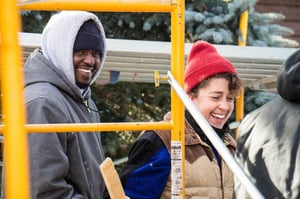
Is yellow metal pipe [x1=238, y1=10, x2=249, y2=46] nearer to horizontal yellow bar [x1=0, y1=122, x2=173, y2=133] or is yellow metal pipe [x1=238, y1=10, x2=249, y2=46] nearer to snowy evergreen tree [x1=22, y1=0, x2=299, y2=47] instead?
snowy evergreen tree [x1=22, y1=0, x2=299, y2=47]

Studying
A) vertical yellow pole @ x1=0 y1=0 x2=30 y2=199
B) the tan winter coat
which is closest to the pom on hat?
the tan winter coat

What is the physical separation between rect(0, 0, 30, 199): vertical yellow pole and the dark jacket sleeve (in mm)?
1699

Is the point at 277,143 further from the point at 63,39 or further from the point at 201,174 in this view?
the point at 63,39

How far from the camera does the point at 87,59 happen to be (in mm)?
3074

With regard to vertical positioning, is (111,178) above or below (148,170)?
above

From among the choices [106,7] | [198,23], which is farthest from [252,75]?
[106,7]

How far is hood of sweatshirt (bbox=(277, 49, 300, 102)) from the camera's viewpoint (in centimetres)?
205

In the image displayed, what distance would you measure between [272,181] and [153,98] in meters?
4.45

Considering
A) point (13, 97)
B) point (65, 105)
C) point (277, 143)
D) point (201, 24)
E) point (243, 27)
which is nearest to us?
point (13, 97)

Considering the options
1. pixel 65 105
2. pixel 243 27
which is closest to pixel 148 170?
pixel 65 105

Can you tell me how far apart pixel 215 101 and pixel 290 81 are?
1.02 metres

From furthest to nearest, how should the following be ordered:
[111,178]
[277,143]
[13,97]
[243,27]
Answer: [243,27]
[111,178]
[277,143]
[13,97]

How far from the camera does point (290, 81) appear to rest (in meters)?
2.06

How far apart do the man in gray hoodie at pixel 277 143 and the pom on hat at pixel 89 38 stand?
3.51 ft
